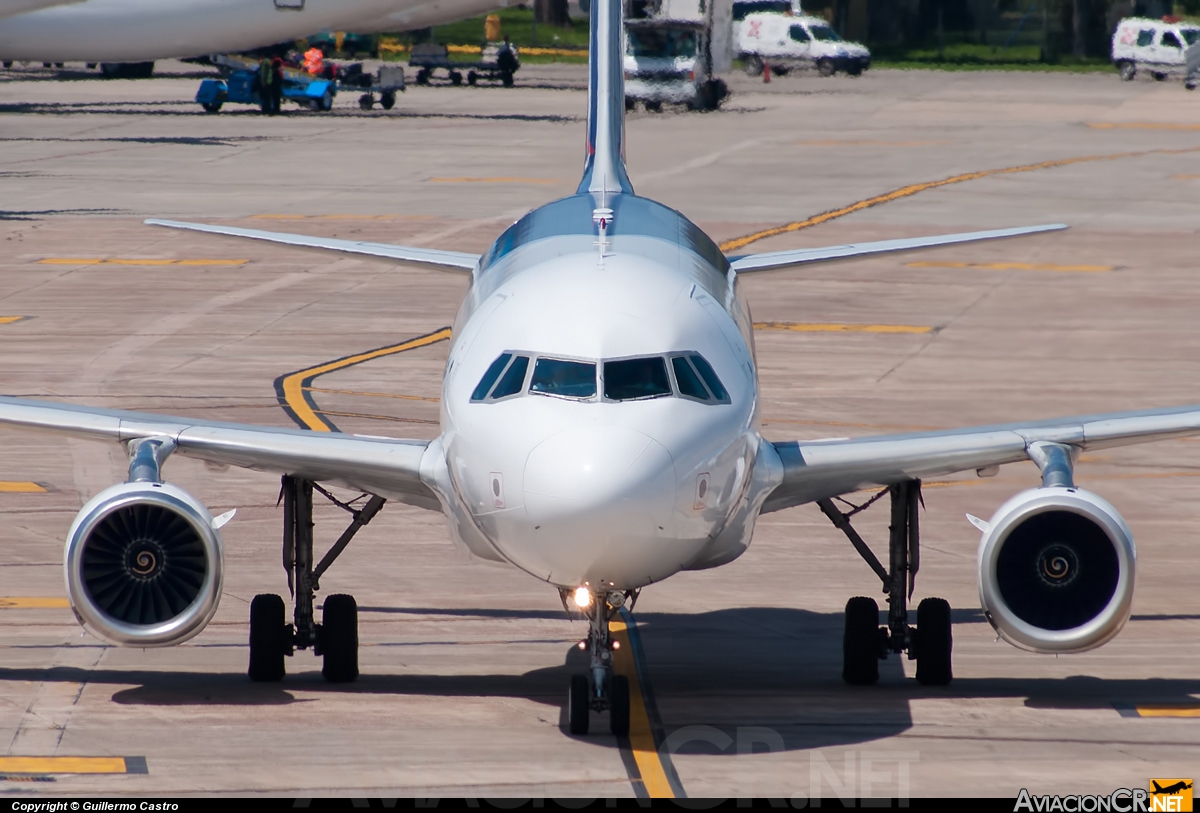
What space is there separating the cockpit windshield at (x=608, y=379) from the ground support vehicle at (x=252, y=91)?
71.2 meters

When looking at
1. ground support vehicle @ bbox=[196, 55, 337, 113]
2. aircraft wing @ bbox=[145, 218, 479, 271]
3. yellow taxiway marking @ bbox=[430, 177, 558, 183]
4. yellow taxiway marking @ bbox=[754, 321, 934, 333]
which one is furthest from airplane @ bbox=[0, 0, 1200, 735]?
ground support vehicle @ bbox=[196, 55, 337, 113]

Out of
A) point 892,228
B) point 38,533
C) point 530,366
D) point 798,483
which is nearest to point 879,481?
point 798,483

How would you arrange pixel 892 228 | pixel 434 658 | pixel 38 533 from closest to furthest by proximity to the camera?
pixel 434 658 → pixel 38 533 → pixel 892 228

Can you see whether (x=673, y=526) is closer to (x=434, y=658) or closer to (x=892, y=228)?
(x=434, y=658)

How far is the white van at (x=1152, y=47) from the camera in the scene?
101938 millimetres

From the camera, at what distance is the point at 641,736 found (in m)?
13.5

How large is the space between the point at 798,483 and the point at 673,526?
7.97ft

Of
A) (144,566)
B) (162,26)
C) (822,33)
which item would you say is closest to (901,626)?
(144,566)

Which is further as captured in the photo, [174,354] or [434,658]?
[174,354]

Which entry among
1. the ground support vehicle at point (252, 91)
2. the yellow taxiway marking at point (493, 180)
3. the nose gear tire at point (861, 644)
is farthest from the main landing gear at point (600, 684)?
the ground support vehicle at point (252, 91)

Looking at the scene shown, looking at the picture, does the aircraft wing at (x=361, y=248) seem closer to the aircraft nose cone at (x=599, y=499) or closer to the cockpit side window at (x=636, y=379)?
the cockpit side window at (x=636, y=379)

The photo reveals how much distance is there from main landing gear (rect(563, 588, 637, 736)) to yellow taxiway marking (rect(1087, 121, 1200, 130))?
65848mm

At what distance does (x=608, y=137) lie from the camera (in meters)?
18.8

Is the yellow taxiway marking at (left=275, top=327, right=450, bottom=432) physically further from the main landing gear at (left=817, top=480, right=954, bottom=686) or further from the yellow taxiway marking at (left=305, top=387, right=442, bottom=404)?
the main landing gear at (left=817, top=480, right=954, bottom=686)
